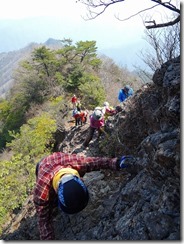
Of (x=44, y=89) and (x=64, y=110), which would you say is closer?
(x=64, y=110)

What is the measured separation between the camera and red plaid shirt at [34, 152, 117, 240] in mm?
4793

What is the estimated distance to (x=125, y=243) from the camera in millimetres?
3109

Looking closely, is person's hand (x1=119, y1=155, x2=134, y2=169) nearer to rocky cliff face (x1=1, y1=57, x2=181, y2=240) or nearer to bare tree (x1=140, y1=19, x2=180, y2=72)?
rocky cliff face (x1=1, y1=57, x2=181, y2=240)

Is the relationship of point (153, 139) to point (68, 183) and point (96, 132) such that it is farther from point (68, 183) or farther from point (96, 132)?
point (96, 132)

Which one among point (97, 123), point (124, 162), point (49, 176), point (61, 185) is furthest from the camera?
point (97, 123)

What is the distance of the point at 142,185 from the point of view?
487 cm

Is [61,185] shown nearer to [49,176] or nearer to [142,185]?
[49,176]

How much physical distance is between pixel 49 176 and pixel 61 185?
78cm

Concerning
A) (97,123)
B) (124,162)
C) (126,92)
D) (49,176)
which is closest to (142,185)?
(124,162)

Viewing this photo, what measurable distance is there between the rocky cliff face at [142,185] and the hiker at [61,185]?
0.56 meters

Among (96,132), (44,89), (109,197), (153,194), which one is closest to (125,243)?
(153,194)

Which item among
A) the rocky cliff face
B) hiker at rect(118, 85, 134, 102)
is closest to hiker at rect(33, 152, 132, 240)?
the rocky cliff face

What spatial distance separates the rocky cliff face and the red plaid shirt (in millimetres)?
590

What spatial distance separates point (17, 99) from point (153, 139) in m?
35.7
